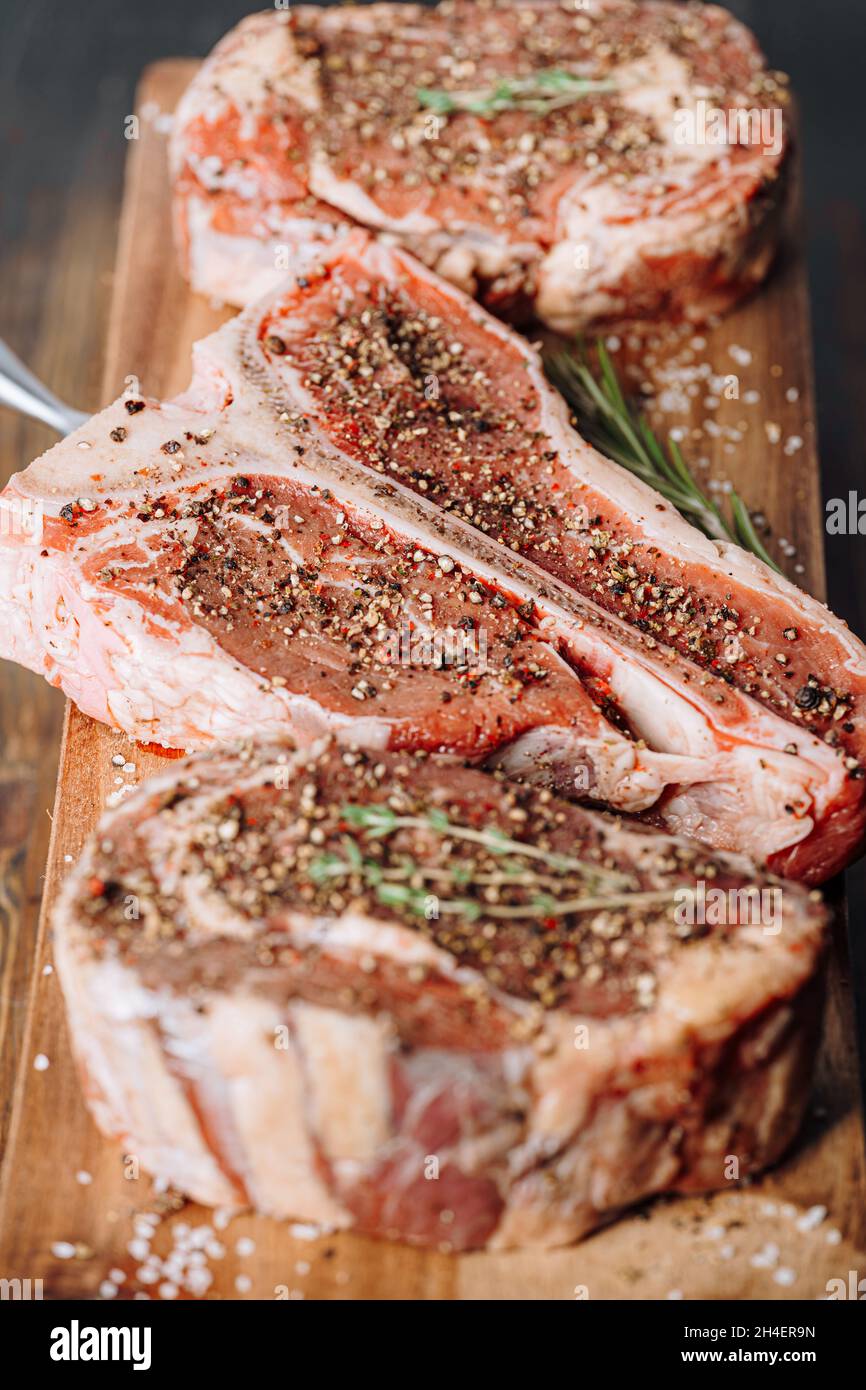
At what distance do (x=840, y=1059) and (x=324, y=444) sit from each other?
2.31m

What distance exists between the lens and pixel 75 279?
6.61m

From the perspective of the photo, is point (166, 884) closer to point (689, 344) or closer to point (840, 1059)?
point (840, 1059)

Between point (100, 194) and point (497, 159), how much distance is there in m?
2.51

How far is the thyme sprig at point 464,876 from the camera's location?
3.48 metres

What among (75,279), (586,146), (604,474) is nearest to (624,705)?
(604,474)

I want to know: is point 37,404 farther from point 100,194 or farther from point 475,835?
point 475,835

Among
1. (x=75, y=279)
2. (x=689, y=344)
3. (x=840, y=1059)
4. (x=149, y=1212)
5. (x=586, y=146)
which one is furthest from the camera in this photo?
(x=75, y=279)

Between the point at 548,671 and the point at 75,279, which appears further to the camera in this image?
the point at 75,279

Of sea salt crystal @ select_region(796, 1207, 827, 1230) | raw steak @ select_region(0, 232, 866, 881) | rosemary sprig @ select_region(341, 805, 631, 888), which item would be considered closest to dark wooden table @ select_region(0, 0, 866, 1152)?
raw steak @ select_region(0, 232, 866, 881)

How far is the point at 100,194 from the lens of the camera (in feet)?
22.5

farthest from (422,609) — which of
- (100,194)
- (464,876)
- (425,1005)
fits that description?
(100,194)

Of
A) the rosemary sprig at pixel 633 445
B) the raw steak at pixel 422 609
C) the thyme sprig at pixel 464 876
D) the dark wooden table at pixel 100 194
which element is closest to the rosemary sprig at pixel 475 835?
the thyme sprig at pixel 464 876

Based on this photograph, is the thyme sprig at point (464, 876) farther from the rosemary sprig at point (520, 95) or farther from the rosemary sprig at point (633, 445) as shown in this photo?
the rosemary sprig at point (520, 95)

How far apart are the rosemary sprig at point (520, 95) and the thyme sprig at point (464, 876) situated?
2837 mm
